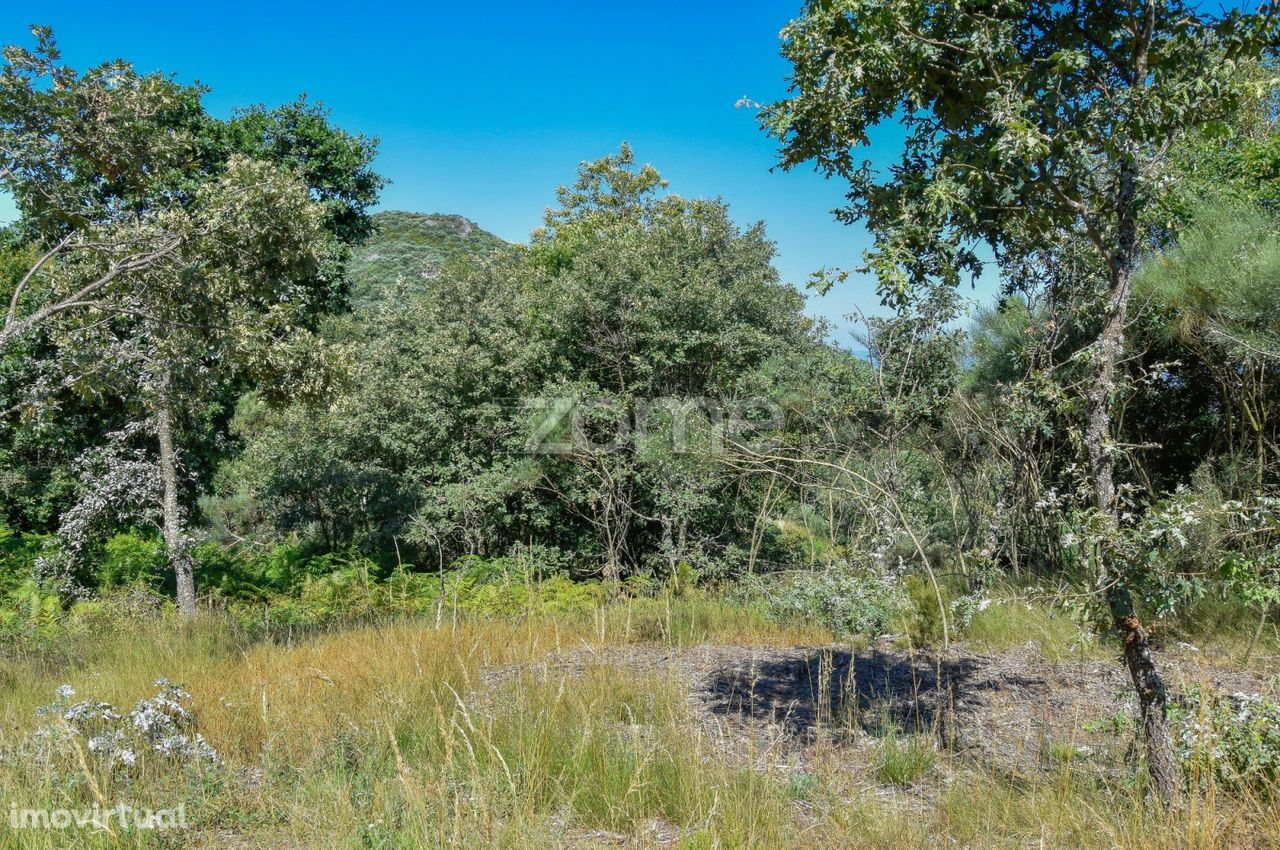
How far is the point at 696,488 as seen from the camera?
40.8 ft

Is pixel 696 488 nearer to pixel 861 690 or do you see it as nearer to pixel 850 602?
pixel 850 602

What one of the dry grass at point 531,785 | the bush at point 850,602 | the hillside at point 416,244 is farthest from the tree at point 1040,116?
the hillside at point 416,244

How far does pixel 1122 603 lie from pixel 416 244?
50393 millimetres

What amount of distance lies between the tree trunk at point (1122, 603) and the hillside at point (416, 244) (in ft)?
118

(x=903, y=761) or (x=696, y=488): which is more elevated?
(x=696, y=488)

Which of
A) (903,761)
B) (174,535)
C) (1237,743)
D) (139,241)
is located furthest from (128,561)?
(1237,743)

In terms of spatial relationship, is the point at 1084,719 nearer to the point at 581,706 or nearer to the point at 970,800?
the point at 970,800

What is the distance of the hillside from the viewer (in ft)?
141

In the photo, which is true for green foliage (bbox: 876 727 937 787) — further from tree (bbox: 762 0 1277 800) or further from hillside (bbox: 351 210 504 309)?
hillside (bbox: 351 210 504 309)

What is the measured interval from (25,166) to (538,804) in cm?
551

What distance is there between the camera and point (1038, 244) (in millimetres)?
4141

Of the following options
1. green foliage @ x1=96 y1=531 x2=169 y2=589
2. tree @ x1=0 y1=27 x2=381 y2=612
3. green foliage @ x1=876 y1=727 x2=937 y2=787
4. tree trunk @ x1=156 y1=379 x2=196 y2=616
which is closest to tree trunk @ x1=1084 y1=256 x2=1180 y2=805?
green foliage @ x1=876 y1=727 x2=937 y2=787

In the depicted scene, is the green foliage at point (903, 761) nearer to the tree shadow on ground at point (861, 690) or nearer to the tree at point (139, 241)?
the tree shadow on ground at point (861, 690)

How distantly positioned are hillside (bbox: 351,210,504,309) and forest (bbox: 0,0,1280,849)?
24805 millimetres
